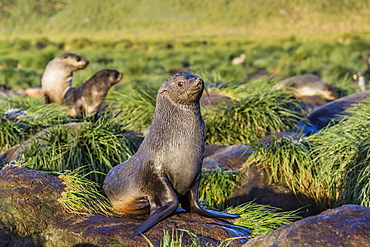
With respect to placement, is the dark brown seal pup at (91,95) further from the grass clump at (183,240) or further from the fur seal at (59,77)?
the grass clump at (183,240)

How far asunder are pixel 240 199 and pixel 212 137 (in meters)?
1.99

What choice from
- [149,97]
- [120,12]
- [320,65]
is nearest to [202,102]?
[149,97]

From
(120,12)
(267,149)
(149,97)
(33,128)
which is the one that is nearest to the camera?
(267,149)

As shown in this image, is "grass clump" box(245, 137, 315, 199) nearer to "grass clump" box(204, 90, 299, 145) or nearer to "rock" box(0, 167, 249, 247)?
"grass clump" box(204, 90, 299, 145)

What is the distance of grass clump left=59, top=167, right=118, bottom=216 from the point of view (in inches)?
159

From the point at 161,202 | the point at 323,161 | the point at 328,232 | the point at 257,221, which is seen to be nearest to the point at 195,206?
the point at 161,202

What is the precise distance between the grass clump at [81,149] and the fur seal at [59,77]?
9.51 ft

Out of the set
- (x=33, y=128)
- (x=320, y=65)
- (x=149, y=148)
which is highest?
(x=149, y=148)

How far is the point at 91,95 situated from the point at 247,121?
261 centimetres

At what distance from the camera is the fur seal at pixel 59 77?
358 inches

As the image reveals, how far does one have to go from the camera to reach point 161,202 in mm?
3910

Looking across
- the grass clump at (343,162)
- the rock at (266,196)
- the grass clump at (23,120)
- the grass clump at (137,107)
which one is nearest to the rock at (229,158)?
the rock at (266,196)

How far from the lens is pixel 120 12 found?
9319cm

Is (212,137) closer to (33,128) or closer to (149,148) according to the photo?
(33,128)
